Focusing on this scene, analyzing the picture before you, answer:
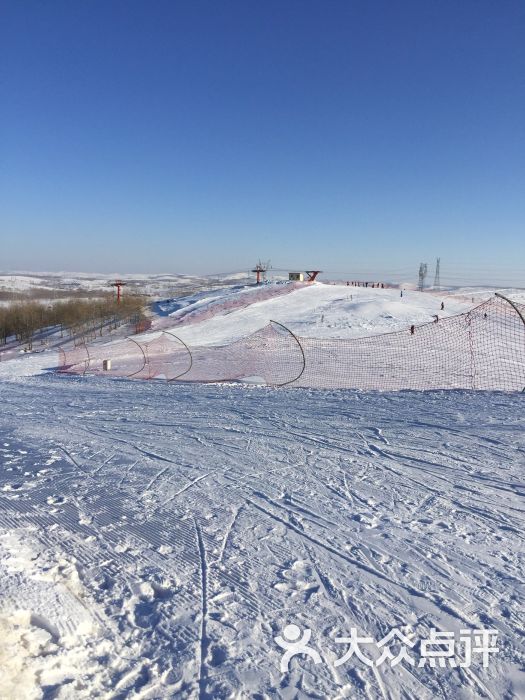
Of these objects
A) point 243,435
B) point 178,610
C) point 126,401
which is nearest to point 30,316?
point 126,401

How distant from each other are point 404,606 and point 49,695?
7.10ft

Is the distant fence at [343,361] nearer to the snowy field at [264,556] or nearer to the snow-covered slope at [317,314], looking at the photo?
the snow-covered slope at [317,314]

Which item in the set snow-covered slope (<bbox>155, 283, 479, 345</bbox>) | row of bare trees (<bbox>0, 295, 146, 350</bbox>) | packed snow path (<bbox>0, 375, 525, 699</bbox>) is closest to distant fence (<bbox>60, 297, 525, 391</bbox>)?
snow-covered slope (<bbox>155, 283, 479, 345</bbox>)

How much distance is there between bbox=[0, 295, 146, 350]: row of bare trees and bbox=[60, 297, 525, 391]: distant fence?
2801 centimetres

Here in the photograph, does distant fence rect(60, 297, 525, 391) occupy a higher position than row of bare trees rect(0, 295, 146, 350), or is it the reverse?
distant fence rect(60, 297, 525, 391)

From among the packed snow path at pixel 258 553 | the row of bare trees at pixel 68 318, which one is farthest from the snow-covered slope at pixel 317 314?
the packed snow path at pixel 258 553

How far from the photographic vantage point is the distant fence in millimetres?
13852

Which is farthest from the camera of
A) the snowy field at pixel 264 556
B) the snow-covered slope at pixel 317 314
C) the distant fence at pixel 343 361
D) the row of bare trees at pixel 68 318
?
the row of bare trees at pixel 68 318

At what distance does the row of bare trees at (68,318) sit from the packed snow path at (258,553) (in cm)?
4151

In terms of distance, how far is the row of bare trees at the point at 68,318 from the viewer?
49.6m

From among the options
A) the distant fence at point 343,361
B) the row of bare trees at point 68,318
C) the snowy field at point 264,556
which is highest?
the snowy field at point 264,556

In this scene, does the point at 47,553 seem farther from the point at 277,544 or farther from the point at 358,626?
the point at 358,626

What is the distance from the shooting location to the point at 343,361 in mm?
16844

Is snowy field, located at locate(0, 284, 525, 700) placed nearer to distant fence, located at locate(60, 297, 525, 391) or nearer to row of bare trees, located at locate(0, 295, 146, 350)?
distant fence, located at locate(60, 297, 525, 391)
